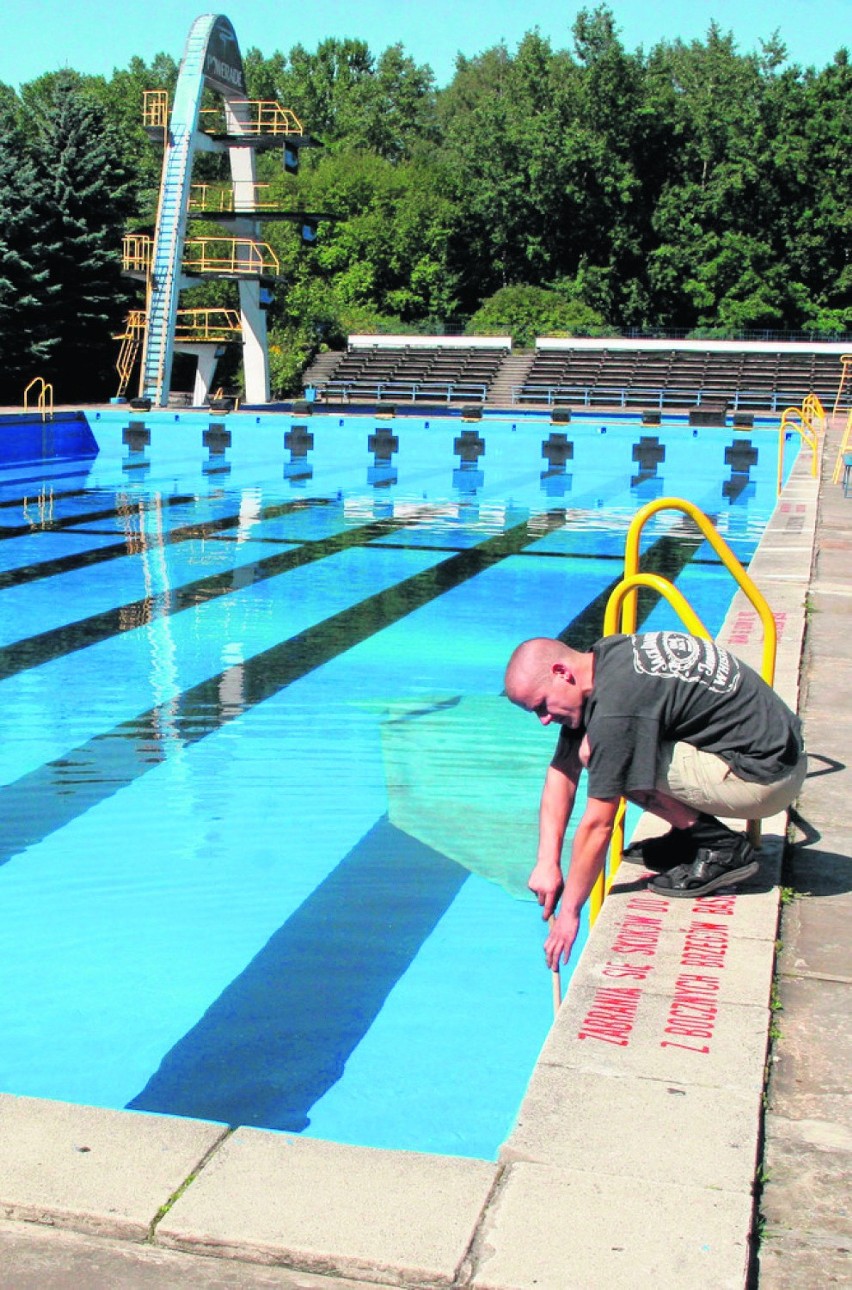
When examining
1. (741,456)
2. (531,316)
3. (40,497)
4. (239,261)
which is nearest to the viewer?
(40,497)

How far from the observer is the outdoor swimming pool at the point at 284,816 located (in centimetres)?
410

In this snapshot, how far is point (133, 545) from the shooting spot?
14.0 metres

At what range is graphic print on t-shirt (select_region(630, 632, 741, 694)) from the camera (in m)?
3.26

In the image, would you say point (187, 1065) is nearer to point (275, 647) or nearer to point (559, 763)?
point (559, 763)

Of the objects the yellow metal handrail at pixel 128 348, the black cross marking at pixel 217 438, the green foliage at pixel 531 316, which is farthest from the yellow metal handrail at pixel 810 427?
the green foliage at pixel 531 316

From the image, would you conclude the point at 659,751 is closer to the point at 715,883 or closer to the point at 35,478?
the point at 715,883

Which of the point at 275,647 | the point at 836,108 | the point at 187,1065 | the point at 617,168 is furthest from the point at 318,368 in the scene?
the point at 187,1065

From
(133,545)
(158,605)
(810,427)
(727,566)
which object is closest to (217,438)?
(133,545)

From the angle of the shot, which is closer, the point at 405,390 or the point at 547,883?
the point at 547,883

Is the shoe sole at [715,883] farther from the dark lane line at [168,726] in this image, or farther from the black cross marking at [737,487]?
the black cross marking at [737,487]

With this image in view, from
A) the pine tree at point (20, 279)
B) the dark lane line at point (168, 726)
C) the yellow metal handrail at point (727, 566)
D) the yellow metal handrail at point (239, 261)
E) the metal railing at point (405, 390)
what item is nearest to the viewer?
the yellow metal handrail at point (727, 566)

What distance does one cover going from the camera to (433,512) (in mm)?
17359

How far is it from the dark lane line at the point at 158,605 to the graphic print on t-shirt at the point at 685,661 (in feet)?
19.6

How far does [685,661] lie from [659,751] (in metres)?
0.24
